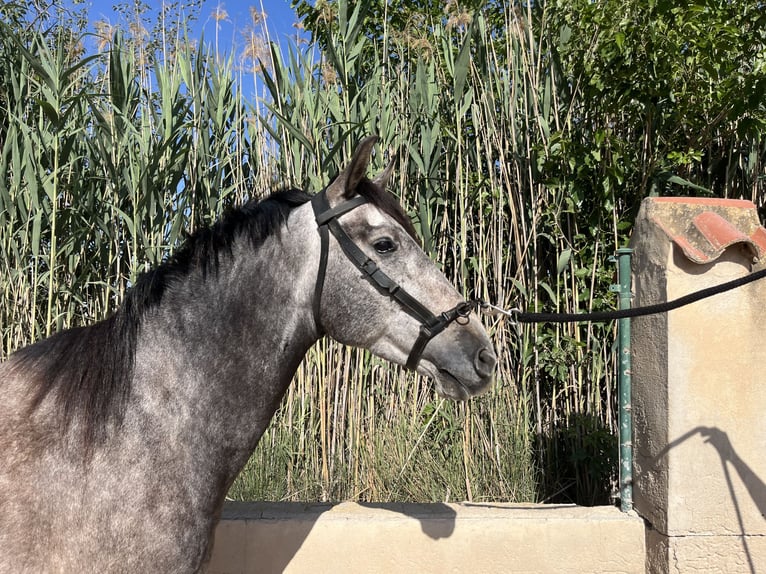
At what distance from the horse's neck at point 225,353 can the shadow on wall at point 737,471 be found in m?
1.65

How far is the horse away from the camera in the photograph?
1.40 m

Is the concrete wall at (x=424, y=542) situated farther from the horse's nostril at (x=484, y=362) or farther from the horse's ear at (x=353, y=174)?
the horse's ear at (x=353, y=174)

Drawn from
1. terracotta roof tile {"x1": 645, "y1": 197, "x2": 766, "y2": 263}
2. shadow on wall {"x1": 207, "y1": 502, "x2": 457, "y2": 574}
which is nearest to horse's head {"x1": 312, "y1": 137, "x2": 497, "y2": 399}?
shadow on wall {"x1": 207, "y1": 502, "x2": 457, "y2": 574}

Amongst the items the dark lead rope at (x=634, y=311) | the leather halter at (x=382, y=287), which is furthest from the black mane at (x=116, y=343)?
the dark lead rope at (x=634, y=311)

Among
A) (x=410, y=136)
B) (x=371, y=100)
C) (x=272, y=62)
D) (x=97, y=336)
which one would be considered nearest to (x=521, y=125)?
(x=410, y=136)

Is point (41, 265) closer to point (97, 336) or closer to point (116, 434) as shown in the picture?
point (97, 336)

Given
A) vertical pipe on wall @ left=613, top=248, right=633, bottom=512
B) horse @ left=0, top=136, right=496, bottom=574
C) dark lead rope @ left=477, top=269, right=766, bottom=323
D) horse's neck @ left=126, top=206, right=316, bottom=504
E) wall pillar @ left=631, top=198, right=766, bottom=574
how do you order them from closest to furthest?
horse @ left=0, top=136, right=496, bottom=574
horse's neck @ left=126, top=206, right=316, bottom=504
dark lead rope @ left=477, top=269, right=766, bottom=323
wall pillar @ left=631, top=198, right=766, bottom=574
vertical pipe on wall @ left=613, top=248, right=633, bottom=512

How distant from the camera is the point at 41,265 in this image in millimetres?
3561

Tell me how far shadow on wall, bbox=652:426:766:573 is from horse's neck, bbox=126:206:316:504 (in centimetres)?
165

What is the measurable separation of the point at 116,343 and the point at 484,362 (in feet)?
3.17

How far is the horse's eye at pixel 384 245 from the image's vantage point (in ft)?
5.38

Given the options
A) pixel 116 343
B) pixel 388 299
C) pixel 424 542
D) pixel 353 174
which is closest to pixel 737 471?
pixel 424 542

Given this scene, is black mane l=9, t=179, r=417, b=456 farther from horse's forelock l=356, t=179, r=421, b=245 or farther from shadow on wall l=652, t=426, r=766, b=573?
shadow on wall l=652, t=426, r=766, b=573

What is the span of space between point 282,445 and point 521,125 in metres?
2.33
